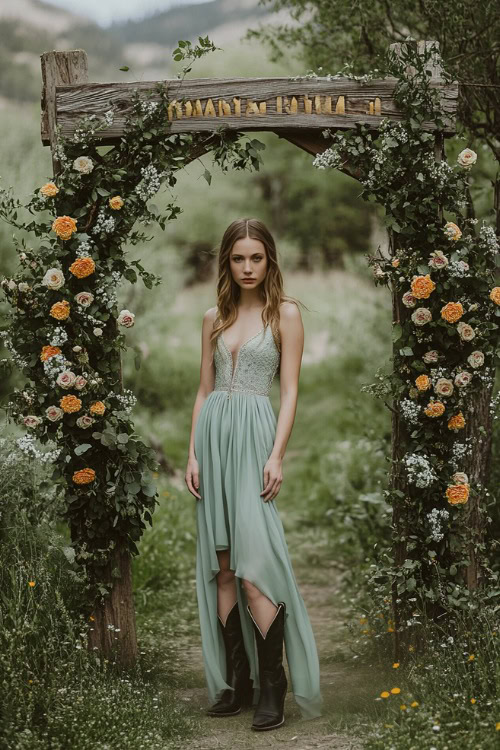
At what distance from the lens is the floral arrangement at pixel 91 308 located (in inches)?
170

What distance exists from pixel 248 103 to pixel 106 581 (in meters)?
2.60

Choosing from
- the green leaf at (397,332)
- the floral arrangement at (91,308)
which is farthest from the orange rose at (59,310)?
the green leaf at (397,332)

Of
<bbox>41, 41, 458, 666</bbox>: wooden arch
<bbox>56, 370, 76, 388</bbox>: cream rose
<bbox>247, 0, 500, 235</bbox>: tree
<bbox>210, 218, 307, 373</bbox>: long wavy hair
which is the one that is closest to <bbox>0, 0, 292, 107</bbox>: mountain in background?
<bbox>247, 0, 500, 235</bbox>: tree

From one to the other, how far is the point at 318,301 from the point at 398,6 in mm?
14274

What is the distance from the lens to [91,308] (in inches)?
172

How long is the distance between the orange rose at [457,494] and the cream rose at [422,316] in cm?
85

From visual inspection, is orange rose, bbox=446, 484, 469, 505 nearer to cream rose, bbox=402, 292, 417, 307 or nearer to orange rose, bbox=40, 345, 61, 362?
→ cream rose, bbox=402, 292, 417, 307

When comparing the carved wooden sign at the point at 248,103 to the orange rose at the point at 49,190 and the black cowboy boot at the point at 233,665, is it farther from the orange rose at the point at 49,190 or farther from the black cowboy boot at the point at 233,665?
the black cowboy boot at the point at 233,665

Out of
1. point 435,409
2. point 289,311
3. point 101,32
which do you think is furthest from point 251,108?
point 101,32

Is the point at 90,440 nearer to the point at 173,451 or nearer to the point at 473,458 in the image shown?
the point at 473,458

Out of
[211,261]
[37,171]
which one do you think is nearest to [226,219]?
[211,261]

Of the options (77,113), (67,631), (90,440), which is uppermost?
(77,113)

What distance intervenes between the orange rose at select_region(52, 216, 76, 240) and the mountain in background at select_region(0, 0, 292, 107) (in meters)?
12.7

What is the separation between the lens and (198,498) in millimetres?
4434
